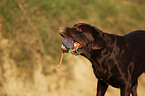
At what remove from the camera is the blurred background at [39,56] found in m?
6.46

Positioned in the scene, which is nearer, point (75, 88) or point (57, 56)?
point (75, 88)

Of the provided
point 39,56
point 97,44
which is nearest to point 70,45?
point 97,44

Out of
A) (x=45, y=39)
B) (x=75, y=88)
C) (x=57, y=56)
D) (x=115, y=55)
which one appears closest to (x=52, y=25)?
(x=45, y=39)

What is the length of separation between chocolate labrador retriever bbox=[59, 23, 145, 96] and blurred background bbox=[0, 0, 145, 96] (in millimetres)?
2481

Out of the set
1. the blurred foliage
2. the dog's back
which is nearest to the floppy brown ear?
the dog's back

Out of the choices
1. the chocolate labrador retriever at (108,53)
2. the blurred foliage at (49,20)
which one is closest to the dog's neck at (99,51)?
the chocolate labrador retriever at (108,53)

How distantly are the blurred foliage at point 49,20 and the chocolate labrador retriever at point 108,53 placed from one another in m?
3.13

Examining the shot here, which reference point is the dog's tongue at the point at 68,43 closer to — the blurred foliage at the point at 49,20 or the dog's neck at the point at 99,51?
the dog's neck at the point at 99,51

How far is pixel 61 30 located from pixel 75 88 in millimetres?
3248

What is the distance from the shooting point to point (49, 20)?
7656 millimetres

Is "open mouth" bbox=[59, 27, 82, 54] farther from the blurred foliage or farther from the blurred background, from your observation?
the blurred foliage

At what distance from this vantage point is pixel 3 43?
22.0 feet

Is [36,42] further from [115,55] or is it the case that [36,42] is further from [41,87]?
[115,55]

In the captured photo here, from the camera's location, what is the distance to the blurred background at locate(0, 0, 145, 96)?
646 cm
